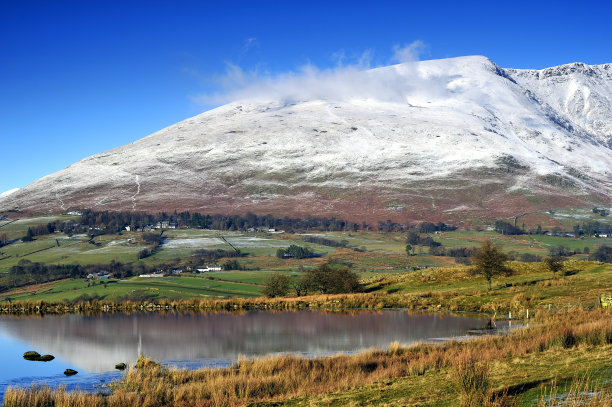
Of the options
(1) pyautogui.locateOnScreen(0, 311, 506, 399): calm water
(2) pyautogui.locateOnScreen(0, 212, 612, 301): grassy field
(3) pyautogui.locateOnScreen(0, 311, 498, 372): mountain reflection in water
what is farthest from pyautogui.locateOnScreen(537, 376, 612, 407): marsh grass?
(2) pyautogui.locateOnScreen(0, 212, 612, 301): grassy field

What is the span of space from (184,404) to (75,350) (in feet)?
57.6

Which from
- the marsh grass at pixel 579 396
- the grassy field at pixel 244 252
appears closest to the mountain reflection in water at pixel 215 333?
the grassy field at pixel 244 252

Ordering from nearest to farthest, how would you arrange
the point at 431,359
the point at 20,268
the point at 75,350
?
the point at 431,359, the point at 75,350, the point at 20,268

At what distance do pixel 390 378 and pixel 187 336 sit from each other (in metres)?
21.5

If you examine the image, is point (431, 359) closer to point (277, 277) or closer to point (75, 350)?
point (75, 350)

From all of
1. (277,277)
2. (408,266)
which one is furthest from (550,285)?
(408,266)

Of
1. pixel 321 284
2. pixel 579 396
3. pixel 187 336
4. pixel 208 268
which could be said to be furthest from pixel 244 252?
pixel 579 396

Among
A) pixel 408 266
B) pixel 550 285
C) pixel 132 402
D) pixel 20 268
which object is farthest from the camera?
pixel 408 266

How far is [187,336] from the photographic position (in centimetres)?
3794

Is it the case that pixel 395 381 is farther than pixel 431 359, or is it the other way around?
pixel 431 359

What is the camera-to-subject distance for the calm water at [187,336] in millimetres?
27922

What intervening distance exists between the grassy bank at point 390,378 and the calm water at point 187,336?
14.0 feet

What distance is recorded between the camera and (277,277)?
227 ft

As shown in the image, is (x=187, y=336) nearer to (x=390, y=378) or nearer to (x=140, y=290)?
(x=390, y=378)
